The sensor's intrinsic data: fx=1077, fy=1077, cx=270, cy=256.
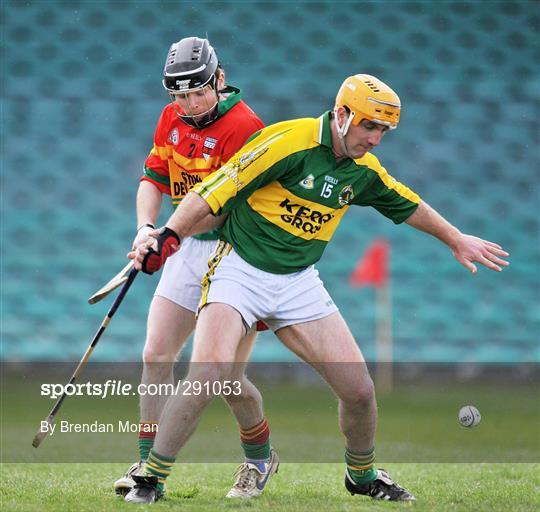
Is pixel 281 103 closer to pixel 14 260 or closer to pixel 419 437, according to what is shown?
pixel 14 260

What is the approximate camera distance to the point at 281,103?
37.2 feet

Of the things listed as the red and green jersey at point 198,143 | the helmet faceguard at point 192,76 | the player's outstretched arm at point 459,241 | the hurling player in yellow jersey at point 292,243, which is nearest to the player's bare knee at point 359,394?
the hurling player in yellow jersey at point 292,243

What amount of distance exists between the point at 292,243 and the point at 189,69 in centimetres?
76

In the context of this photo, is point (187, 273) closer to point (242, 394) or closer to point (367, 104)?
point (242, 394)

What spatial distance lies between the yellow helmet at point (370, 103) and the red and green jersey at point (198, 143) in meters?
0.52

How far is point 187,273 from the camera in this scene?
4.20 meters

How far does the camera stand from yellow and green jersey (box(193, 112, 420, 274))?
145 inches

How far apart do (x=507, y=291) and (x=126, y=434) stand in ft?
18.9

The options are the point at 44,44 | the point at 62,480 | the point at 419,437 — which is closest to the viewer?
the point at 62,480

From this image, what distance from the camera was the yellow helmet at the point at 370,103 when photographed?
12.1ft

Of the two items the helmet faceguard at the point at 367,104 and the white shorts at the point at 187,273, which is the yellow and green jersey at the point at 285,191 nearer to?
the helmet faceguard at the point at 367,104

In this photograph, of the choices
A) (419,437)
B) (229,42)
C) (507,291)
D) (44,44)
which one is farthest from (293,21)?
(419,437)

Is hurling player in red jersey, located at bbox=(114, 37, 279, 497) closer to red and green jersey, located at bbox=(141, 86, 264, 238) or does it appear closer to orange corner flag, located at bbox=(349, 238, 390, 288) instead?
red and green jersey, located at bbox=(141, 86, 264, 238)

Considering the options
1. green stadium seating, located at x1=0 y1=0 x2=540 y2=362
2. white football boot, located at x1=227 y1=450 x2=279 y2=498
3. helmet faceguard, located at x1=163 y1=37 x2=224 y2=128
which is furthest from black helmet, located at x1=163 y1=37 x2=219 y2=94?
green stadium seating, located at x1=0 y1=0 x2=540 y2=362
